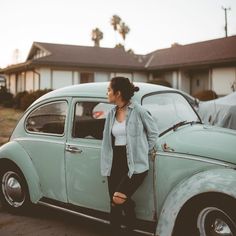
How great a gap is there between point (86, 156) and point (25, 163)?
1.13 m

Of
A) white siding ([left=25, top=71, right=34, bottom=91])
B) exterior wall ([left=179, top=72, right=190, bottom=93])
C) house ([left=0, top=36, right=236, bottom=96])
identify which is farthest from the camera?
exterior wall ([left=179, top=72, right=190, bottom=93])

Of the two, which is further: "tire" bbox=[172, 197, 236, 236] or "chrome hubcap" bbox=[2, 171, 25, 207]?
"chrome hubcap" bbox=[2, 171, 25, 207]

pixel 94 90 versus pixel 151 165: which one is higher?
pixel 94 90

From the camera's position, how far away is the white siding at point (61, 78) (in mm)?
28781

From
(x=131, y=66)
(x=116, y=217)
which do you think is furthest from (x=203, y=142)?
(x=131, y=66)

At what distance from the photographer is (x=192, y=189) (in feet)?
10.9

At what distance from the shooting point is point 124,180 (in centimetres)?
357

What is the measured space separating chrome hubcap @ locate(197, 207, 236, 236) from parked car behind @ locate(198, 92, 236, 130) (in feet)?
17.6

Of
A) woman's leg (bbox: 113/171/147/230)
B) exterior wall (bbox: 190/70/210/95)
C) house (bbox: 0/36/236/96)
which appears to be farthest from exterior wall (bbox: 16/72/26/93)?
woman's leg (bbox: 113/171/147/230)

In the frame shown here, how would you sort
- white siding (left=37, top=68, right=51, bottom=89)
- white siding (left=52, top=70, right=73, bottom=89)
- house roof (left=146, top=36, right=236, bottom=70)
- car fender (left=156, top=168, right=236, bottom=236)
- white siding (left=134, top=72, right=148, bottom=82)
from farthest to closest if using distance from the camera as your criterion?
white siding (left=134, top=72, right=148, bottom=82)
white siding (left=52, top=70, right=73, bottom=89)
white siding (left=37, top=68, right=51, bottom=89)
house roof (left=146, top=36, right=236, bottom=70)
car fender (left=156, top=168, right=236, bottom=236)

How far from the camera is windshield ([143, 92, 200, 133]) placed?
4062 millimetres

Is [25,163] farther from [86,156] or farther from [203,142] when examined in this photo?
[203,142]

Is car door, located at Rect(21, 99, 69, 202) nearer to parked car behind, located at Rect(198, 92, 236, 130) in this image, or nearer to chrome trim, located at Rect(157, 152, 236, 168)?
chrome trim, located at Rect(157, 152, 236, 168)

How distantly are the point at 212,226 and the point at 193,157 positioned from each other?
0.65 metres
